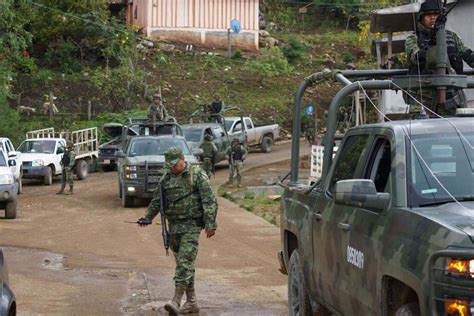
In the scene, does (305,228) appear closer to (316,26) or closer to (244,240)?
(244,240)

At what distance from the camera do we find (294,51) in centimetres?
5022

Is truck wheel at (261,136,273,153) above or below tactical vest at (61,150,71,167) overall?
below

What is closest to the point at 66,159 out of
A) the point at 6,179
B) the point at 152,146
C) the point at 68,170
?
the point at 68,170

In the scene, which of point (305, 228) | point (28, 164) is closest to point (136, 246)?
point (305, 228)

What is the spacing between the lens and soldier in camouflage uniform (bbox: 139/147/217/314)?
1036cm

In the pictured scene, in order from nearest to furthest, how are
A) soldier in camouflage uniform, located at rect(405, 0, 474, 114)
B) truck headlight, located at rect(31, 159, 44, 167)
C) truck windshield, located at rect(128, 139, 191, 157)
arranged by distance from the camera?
soldier in camouflage uniform, located at rect(405, 0, 474, 114) < truck windshield, located at rect(128, 139, 191, 157) < truck headlight, located at rect(31, 159, 44, 167)

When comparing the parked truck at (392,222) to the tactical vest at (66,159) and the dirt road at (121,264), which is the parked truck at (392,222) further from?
the tactical vest at (66,159)

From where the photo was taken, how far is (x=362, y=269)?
648cm

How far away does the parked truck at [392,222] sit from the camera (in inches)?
208

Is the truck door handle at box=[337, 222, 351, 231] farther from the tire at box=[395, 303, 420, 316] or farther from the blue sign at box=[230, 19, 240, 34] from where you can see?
the blue sign at box=[230, 19, 240, 34]

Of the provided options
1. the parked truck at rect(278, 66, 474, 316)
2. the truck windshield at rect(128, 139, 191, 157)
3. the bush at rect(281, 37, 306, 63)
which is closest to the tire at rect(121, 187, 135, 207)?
the truck windshield at rect(128, 139, 191, 157)

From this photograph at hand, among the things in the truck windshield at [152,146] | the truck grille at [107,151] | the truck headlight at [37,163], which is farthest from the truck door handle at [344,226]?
the truck grille at [107,151]

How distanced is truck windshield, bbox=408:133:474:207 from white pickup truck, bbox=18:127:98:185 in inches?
1025

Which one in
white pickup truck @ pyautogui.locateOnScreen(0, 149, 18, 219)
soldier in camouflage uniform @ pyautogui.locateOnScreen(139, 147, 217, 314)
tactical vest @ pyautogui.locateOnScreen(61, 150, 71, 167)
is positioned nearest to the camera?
soldier in camouflage uniform @ pyautogui.locateOnScreen(139, 147, 217, 314)
